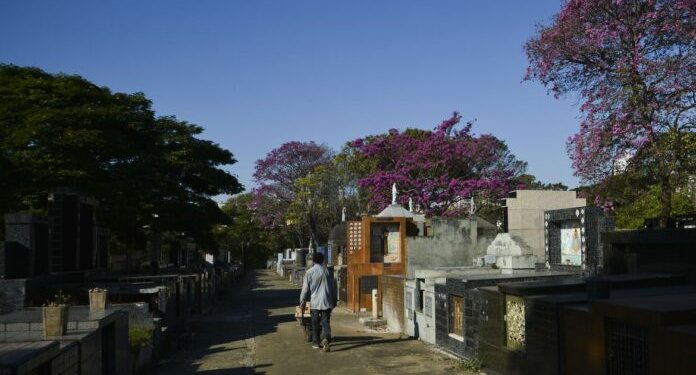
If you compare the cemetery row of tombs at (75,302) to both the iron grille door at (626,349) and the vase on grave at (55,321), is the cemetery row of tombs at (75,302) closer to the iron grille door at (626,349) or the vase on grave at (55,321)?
the vase on grave at (55,321)

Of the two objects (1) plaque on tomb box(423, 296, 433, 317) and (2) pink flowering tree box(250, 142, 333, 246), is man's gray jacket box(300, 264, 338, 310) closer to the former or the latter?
(1) plaque on tomb box(423, 296, 433, 317)

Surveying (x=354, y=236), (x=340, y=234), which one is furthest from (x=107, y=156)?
(x=340, y=234)

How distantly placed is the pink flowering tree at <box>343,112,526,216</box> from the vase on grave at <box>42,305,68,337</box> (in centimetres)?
2816

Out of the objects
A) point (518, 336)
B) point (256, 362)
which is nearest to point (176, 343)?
point (256, 362)

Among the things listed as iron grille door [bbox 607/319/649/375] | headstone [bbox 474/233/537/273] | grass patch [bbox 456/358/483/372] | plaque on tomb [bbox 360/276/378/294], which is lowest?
grass patch [bbox 456/358/483/372]

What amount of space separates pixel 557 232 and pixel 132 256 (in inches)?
822

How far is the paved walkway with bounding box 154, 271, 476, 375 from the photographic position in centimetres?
1055

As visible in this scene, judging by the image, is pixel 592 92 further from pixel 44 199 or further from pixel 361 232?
pixel 44 199

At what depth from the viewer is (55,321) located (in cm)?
711

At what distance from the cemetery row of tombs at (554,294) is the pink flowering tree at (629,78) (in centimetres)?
214

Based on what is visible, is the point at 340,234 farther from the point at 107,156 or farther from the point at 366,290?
the point at 107,156

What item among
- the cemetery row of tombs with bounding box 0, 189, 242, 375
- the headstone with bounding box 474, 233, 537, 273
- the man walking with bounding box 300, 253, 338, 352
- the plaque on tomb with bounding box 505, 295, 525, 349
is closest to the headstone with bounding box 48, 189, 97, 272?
the cemetery row of tombs with bounding box 0, 189, 242, 375

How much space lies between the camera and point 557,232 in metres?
14.6

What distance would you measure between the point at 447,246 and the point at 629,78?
7.34 meters
